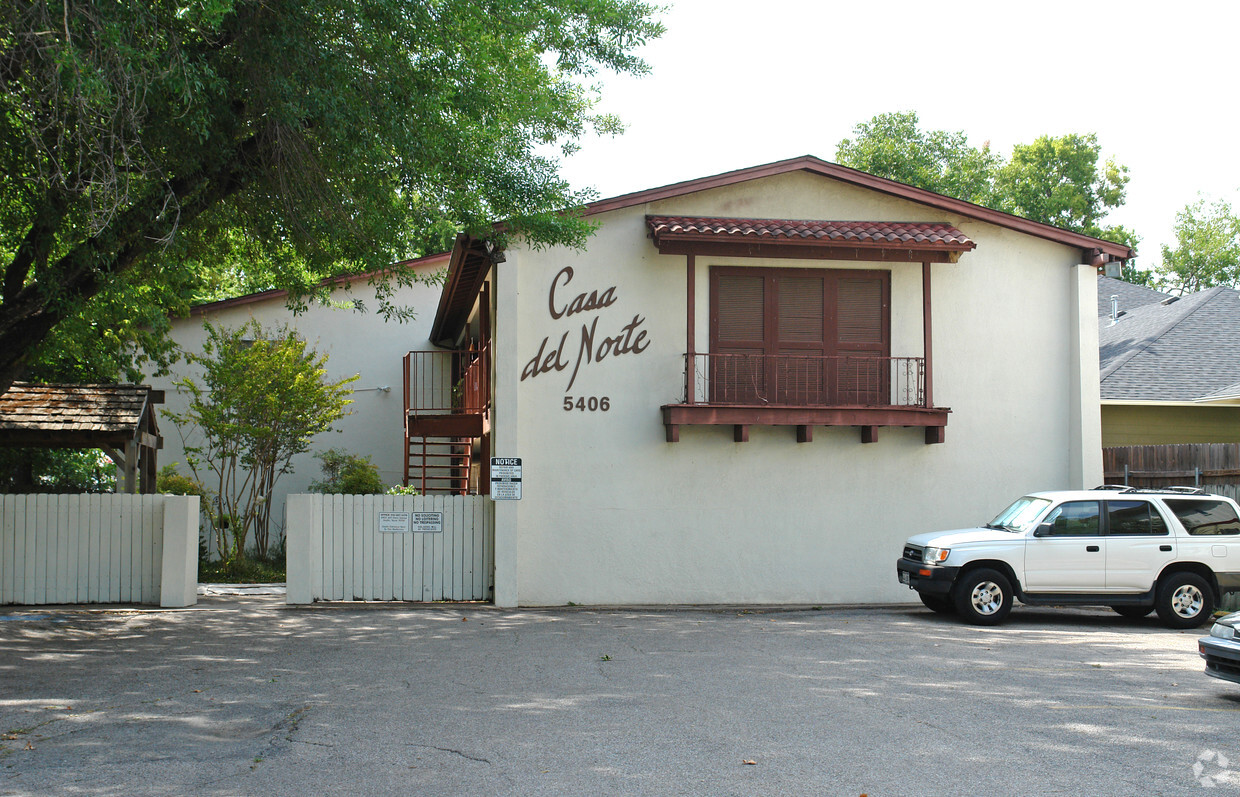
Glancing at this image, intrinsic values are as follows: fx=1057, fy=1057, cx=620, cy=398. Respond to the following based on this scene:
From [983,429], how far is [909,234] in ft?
11.6

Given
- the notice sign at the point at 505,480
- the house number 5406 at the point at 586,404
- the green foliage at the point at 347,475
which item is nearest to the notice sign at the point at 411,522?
the notice sign at the point at 505,480

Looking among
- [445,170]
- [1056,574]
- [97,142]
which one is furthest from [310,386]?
[1056,574]

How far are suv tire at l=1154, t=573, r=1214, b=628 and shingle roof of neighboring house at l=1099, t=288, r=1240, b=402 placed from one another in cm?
662

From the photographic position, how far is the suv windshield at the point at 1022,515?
567 inches

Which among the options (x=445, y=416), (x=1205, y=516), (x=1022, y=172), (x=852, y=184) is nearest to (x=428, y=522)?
(x=445, y=416)

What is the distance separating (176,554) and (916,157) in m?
31.0

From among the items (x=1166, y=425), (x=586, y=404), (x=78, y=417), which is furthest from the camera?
(x=1166, y=425)

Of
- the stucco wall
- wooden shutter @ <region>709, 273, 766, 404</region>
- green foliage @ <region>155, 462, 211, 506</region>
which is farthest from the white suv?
green foliage @ <region>155, 462, 211, 506</region>

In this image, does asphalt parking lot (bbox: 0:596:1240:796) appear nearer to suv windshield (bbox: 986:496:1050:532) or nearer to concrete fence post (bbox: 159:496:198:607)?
concrete fence post (bbox: 159:496:198:607)

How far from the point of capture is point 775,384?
1658 centimetres

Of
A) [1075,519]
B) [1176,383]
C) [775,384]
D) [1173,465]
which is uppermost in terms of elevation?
[1176,383]

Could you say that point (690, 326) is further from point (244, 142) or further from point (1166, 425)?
point (1166, 425)

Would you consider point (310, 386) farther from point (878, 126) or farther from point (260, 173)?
point (878, 126)

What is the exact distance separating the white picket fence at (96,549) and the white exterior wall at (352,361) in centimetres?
707
